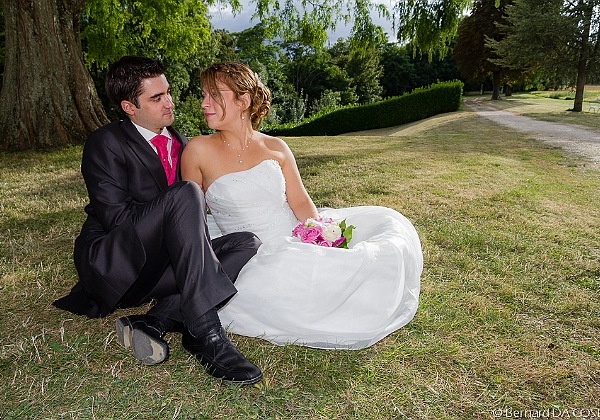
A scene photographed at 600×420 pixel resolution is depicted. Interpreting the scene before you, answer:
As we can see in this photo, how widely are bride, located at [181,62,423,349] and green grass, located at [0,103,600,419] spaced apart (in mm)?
150

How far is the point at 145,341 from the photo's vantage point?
2.74 m

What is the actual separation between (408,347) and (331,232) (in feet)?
3.06

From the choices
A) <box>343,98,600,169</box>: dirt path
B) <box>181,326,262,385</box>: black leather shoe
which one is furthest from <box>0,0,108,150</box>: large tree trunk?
<box>343,98,600,169</box>: dirt path

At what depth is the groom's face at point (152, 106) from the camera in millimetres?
3088

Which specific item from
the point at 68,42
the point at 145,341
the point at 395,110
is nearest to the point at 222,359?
the point at 145,341

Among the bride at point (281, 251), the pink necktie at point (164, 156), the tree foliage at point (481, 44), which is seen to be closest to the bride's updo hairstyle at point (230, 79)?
the bride at point (281, 251)

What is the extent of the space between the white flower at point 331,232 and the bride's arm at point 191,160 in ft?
3.42

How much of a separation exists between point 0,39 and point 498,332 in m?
30.2

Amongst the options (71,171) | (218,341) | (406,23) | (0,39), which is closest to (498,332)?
(218,341)

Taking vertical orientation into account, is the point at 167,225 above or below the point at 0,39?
below

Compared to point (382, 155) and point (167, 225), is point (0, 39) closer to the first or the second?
point (382, 155)

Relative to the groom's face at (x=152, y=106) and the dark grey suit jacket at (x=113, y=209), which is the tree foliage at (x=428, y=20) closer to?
the groom's face at (x=152, y=106)

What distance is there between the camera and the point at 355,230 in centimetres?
404

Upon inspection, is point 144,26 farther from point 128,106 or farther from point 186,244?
point 186,244
